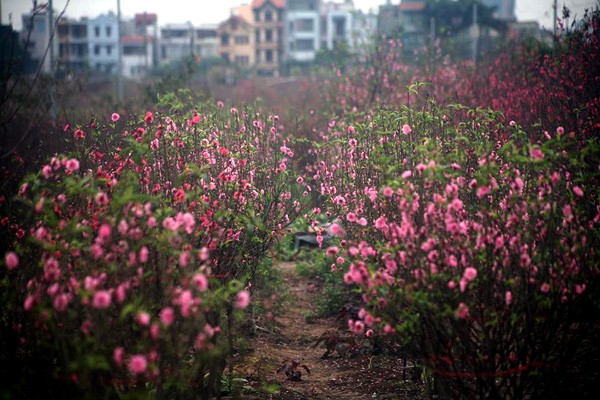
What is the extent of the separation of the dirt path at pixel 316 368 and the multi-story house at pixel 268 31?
6720 cm

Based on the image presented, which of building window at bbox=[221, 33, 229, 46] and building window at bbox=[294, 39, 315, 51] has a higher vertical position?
building window at bbox=[221, 33, 229, 46]

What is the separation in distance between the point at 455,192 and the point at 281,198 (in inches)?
126

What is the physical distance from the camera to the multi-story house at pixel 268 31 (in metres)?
73.5

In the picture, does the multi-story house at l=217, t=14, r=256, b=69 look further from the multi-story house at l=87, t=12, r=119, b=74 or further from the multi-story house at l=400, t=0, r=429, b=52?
the multi-story house at l=400, t=0, r=429, b=52

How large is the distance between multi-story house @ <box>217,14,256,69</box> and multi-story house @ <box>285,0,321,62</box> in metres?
4.18

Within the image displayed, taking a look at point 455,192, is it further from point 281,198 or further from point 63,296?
point 281,198

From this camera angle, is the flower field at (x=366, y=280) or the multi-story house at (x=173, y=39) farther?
the multi-story house at (x=173, y=39)

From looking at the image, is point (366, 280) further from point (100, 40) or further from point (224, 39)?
point (100, 40)

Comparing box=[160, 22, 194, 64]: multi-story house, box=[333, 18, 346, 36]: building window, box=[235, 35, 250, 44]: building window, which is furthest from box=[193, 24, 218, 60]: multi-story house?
box=[333, 18, 346, 36]: building window

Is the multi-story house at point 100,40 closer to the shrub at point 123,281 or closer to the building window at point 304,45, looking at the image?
the building window at point 304,45

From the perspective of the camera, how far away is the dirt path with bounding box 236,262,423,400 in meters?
5.74

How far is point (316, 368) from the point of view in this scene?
656 centimetres

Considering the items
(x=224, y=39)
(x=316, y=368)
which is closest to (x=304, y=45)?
(x=224, y=39)

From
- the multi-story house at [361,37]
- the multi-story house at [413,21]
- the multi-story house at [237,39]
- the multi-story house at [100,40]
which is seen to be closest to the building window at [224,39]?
the multi-story house at [237,39]
